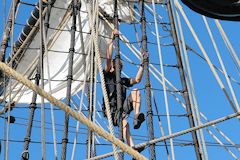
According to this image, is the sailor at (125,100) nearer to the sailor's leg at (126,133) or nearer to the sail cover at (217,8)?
the sailor's leg at (126,133)

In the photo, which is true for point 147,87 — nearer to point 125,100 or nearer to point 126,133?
point 125,100

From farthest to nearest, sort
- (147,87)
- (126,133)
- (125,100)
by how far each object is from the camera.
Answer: (147,87) → (125,100) → (126,133)

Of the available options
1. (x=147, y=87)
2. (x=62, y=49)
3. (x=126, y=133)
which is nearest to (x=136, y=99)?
(x=126, y=133)

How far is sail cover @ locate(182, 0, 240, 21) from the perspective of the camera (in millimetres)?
2006

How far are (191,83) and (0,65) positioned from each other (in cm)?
316

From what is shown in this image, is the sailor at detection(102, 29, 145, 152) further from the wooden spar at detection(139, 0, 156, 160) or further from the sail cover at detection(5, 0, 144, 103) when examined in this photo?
the sail cover at detection(5, 0, 144, 103)

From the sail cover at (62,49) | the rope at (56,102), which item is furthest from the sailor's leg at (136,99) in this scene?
the rope at (56,102)

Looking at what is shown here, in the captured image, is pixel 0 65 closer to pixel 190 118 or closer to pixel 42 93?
pixel 42 93

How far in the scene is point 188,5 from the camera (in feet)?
6.68

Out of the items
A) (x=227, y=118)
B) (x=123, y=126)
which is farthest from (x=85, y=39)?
(x=227, y=118)

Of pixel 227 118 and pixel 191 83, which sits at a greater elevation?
pixel 191 83

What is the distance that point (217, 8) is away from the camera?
6.70 feet

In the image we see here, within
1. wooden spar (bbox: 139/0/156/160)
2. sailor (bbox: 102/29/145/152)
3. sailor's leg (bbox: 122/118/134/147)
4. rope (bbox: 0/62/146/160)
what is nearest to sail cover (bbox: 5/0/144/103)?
wooden spar (bbox: 139/0/156/160)

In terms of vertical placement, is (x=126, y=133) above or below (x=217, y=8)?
above
